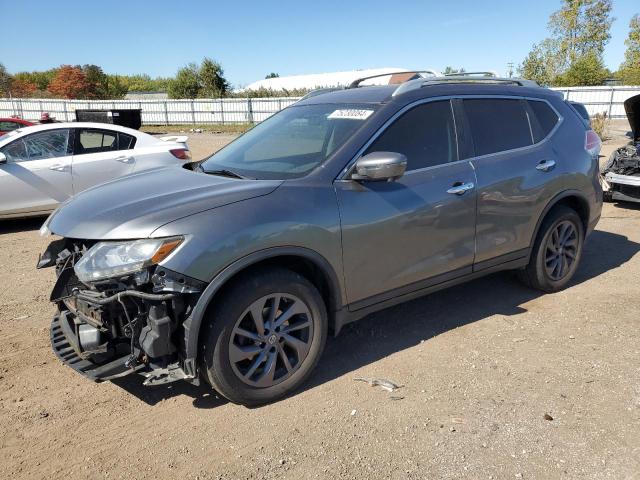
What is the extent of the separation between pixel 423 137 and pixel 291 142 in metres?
1.00

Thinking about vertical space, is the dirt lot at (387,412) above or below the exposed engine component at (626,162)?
below

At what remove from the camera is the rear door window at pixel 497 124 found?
4105mm

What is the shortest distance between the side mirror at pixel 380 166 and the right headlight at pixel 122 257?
1217 millimetres

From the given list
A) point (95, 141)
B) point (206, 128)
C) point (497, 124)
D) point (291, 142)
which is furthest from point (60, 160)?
point (206, 128)

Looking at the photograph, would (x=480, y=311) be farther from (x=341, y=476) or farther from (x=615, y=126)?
(x=615, y=126)

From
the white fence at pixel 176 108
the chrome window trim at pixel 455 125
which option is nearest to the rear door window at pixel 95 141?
the chrome window trim at pixel 455 125

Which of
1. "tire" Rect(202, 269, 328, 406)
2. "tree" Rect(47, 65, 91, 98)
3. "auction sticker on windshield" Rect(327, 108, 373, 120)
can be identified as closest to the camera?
"tire" Rect(202, 269, 328, 406)

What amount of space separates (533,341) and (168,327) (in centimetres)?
277

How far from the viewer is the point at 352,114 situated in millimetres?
3742

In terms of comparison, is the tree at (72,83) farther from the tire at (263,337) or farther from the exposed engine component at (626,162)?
the tire at (263,337)

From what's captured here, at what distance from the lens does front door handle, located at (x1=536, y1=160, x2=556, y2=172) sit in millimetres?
4415

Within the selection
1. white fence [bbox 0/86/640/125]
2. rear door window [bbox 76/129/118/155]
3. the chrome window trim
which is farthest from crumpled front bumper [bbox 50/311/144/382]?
white fence [bbox 0/86/640/125]

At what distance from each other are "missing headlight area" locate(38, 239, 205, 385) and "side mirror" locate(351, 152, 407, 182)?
1237mm

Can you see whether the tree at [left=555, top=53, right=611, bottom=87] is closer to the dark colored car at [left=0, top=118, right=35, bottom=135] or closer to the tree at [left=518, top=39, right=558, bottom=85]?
the tree at [left=518, top=39, right=558, bottom=85]
